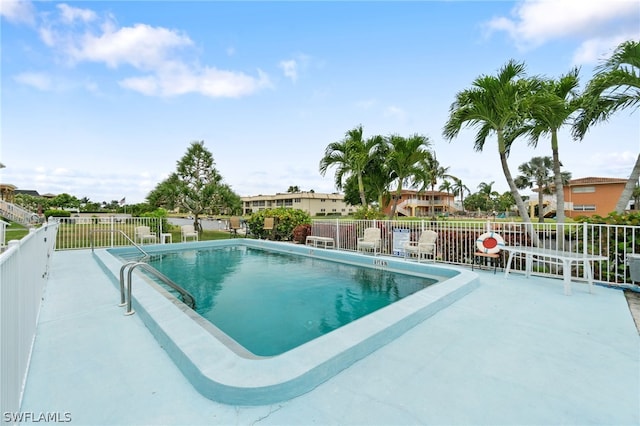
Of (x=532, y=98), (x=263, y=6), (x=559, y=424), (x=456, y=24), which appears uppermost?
(x=263, y=6)

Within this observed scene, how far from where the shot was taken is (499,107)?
728 cm

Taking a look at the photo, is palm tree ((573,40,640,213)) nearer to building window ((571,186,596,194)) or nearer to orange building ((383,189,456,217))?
building window ((571,186,596,194))

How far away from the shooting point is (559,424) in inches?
77.3

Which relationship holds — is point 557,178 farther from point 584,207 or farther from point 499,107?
point 584,207

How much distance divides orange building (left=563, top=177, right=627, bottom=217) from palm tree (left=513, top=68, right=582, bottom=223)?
95.8 ft

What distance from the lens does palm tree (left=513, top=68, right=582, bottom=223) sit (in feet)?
22.6

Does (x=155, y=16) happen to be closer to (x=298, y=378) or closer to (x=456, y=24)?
(x=456, y=24)

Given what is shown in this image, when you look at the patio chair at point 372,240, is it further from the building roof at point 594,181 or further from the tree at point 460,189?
the tree at point 460,189

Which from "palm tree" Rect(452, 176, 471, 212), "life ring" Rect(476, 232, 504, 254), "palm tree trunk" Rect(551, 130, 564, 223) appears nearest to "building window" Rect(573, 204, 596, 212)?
"palm tree" Rect(452, 176, 471, 212)

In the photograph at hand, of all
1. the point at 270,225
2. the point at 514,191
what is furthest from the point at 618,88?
the point at 270,225

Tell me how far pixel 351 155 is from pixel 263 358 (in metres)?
11.5

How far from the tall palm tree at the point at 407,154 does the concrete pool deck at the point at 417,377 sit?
9.61m

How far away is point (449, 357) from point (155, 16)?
11773 millimetres

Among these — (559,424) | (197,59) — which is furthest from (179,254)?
(559,424)
